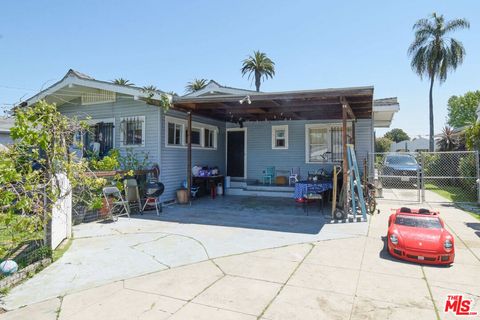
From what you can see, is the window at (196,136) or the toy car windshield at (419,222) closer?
the toy car windshield at (419,222)

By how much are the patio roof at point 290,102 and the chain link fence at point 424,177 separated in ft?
8.33

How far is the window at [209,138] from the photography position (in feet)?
35.4

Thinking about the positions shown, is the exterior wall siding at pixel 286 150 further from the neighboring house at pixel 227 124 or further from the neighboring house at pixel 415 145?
the neighboring house at pixel 415 145

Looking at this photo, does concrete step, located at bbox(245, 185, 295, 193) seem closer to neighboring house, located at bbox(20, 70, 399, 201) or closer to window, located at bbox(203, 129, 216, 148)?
neighboring house, located at bbox(20, 70, 399, 201)

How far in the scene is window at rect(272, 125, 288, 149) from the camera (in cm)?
1116

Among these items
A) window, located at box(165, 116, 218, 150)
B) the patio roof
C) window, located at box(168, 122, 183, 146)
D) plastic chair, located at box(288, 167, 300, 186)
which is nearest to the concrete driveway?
window, located at box(168, 122, 183, 146)

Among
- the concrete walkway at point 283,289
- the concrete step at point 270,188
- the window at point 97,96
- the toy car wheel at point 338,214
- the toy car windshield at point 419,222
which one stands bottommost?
the concrete walkway at point 283,289

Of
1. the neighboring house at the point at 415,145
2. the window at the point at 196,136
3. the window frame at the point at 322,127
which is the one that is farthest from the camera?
the neighboring house at the point at 415,145

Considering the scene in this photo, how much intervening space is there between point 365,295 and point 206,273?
1.82m

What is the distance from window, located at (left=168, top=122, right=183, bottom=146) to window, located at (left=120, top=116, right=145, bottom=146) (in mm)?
783

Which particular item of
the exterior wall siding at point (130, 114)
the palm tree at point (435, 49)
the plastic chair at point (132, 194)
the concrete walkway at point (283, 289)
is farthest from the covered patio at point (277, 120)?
the palm tree at point (435, 49)

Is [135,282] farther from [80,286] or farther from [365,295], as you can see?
[365,295]

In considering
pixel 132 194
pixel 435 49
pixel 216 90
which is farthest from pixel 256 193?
pixel 435 49

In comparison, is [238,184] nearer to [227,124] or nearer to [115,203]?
[227,124]
